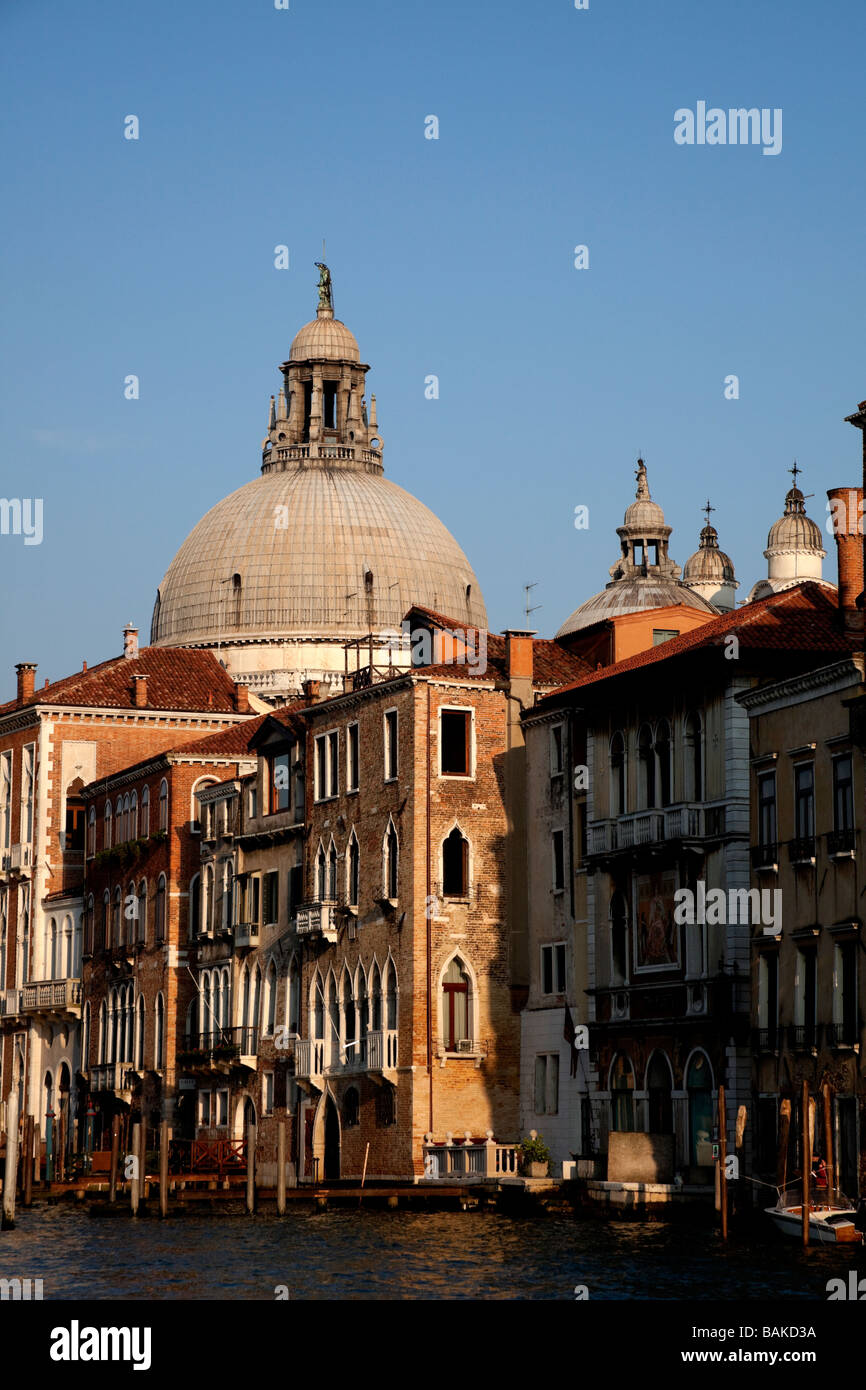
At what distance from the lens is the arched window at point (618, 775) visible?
5178 cm

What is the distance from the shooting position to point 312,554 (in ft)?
295

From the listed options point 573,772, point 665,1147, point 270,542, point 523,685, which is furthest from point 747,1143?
point 270,542

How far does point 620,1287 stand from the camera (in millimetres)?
33812

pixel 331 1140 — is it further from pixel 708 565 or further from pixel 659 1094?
pixel 708 565

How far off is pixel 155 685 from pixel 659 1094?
30947mm

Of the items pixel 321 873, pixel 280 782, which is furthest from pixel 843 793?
pixel 280 782

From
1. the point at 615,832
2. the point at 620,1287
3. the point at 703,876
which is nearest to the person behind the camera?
the point at 620,1287

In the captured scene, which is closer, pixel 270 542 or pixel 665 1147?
pixel 665 1147

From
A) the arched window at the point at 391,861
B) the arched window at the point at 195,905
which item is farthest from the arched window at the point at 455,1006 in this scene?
the arched window at the point at 195,905

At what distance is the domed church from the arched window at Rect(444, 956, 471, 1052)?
95.8 feet

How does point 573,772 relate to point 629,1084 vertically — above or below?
above

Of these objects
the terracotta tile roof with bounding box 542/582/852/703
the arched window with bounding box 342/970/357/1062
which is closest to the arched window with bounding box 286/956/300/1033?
the arched window with bounding box 342/970/357/1062

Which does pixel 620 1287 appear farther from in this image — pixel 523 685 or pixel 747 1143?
pixel 523 685
